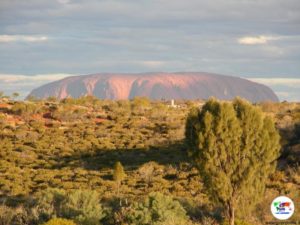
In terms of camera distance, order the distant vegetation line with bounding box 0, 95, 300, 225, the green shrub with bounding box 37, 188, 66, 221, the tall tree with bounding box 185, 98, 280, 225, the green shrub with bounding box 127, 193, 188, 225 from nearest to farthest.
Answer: the green shrub with bounding box 127, 193, 188, 225
the green shrub with bounding box 37, 188, 66, 221
the tall tree with bounding box 185, 98, 280, 225
the distant vegetation line with bounding box 0, 95, 300, 225

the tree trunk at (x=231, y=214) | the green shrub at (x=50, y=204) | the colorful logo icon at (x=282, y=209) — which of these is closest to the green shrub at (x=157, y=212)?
the tree trunk at (x=231, y=214)

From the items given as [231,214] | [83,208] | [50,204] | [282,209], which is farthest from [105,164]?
[282,209]

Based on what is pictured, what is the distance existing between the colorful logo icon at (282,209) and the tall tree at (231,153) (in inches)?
23.8

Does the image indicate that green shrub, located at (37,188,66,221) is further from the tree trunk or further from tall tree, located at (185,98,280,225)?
the tree trunk

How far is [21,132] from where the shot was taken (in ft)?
148

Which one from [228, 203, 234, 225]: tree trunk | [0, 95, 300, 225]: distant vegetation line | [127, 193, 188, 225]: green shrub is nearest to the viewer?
[127, 193, 188, 225]: green shrub

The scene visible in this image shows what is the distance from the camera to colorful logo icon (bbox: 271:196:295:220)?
62.8 feet

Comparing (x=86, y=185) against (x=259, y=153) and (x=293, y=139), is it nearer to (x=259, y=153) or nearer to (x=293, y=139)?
(x=259, y=153)

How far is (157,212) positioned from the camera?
710 inches

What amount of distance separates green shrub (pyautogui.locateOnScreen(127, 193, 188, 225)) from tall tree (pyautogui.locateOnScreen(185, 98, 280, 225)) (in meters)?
1.66

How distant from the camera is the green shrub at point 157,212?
17562mm

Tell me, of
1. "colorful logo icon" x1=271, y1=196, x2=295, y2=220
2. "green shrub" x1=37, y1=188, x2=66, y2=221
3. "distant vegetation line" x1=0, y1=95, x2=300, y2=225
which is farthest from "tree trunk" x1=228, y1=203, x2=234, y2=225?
"green shrub" x1=37, y1=188, x2=66, y2=221

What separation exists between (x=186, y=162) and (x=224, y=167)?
13997mm

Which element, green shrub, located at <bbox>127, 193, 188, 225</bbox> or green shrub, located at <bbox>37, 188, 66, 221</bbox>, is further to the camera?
green shrub, located at <bbox>37, 188, 66, 221</bbox>
